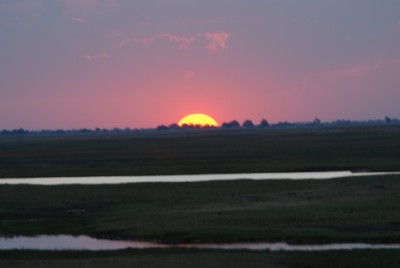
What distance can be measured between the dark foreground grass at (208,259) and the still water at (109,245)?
152 centimetres

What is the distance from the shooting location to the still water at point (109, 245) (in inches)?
1109

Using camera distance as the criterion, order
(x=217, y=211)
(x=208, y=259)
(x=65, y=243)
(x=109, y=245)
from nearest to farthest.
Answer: (x=208, y=259) < (x=109, y=245) < (x=65, y=243) < (x=217, y=211)

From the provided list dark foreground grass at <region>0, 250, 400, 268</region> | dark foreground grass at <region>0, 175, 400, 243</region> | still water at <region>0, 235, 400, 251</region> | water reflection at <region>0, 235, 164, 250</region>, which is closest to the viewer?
dark foreground grass at <region>0, 250, 400, 268</region>

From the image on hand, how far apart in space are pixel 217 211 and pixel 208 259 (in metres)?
11.8

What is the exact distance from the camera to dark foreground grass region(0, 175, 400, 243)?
103 feet

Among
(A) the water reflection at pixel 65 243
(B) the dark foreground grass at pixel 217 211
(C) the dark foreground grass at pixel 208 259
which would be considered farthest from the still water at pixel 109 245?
(C) the dark foreground grass at pixel 208 259

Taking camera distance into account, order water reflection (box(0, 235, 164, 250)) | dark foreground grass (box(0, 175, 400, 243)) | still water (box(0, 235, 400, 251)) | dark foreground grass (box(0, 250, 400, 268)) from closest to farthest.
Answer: dark foreground grass (box(0, 250, 400, 268)) → still water (box(0, 235, 400, 251)) → water reflection (box(0, 235, 164, 250)) → dark foreground grass (box(0, 175, 400, 243))

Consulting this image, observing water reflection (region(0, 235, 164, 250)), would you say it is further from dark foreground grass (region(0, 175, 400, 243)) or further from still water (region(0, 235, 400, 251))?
dark foreground grass (region(0, 175, 400, 243))

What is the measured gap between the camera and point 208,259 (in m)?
25.5

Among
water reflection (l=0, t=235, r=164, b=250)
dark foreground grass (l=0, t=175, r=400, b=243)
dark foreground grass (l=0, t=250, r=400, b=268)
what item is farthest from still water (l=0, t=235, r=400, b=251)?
dark foreground grass (l=0, t=250, r=400, b=268)

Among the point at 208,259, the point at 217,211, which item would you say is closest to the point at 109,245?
the point at 208,259

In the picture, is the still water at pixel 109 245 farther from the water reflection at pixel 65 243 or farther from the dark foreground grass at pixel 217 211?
the dark foreground grass at pixel 217 211

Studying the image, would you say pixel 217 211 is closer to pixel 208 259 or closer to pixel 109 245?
pixel 109 245

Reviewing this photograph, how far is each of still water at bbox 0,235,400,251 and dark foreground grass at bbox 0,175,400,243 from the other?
35.6 inches
